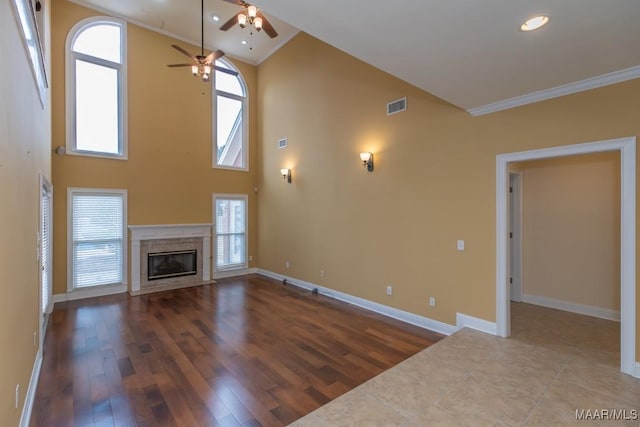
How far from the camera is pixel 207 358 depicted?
3.31m

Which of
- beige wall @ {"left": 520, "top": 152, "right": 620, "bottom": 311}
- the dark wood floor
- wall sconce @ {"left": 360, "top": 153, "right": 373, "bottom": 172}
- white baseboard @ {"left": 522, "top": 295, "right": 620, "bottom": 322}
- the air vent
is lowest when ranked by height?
the dark wood floor

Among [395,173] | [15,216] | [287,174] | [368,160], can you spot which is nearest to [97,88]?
[287,174]

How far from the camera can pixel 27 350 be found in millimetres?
2393

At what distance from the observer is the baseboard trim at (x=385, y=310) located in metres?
4.00

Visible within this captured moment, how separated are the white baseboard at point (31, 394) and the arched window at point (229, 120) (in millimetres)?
4932

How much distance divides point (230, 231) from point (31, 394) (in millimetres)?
5080

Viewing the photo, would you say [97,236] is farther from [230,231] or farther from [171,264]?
[230,231]

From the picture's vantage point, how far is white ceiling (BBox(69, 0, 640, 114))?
1.87 metres

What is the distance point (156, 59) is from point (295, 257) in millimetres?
5120

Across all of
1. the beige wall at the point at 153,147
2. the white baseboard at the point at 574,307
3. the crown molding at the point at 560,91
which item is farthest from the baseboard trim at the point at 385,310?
the beige wall at the point at 153,147

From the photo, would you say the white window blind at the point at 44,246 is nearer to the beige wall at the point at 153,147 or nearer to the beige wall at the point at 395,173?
the beige wall at the point at 153,147

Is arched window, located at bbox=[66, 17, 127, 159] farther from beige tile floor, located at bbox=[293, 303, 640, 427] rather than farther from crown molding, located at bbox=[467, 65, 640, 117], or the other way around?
crown molding, located at bbox=[467, 65, 640, 117]

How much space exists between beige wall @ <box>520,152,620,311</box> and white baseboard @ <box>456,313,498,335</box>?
1932 mm

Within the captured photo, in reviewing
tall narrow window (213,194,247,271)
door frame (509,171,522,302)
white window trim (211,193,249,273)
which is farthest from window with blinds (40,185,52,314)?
door frame (509,171,522,302)
